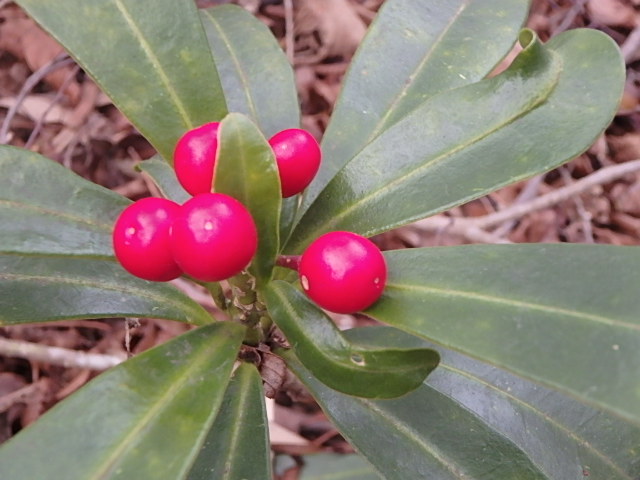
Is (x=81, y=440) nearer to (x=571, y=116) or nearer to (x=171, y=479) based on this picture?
(x=171, y=479)

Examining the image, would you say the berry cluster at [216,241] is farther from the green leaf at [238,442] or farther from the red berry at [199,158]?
the green leaf at [238,442]

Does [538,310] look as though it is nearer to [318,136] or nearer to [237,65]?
[237,65]

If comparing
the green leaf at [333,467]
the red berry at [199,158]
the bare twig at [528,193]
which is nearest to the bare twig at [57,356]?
the green leaf at [333,467]

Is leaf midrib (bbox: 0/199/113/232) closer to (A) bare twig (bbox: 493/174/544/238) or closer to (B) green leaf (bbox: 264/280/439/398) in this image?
(B) green leaf (bbox: 264/280/439/398)

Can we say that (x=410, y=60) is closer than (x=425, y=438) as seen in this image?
No

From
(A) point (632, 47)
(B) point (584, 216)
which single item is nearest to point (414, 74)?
(B) point (584, 216)

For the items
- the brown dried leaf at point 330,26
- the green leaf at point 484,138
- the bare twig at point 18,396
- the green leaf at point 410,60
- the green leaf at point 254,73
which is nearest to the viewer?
the green leaf at point 484,138

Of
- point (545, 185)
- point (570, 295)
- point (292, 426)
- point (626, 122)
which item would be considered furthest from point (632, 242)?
A: point (570, 295)
